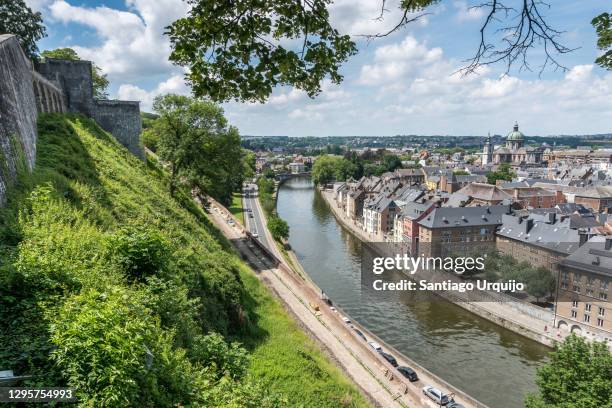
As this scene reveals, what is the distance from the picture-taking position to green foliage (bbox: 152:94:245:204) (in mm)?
22281

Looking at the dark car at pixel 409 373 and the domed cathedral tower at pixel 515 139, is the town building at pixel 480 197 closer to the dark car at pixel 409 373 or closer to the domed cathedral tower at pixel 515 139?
the dark car at pixel 409 373

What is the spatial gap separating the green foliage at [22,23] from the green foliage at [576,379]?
1192 inches

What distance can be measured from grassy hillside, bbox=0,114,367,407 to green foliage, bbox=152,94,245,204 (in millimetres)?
6828

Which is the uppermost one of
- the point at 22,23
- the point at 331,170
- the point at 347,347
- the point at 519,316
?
the point at 22,23

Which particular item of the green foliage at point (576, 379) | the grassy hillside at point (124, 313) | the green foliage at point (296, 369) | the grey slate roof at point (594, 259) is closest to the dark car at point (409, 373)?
the green foliage at point (576, 379)

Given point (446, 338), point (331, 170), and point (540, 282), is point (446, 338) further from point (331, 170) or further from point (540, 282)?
point (331, 170)

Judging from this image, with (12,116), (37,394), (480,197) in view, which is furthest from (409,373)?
(480,197)

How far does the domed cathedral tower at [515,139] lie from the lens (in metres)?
135

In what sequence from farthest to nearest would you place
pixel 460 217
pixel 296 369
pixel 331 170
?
1. pixel 331 170
2. pixel 460 217
3. pixel 296 369

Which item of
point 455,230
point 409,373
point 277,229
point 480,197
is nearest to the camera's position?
point 409,373

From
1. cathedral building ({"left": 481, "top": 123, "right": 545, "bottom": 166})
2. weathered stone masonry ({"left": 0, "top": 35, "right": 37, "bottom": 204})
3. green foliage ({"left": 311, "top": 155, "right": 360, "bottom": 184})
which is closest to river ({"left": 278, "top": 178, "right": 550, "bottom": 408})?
weathered stone masonry ({"left": 0, "top": 35, "right": 37, "bottom": 204})

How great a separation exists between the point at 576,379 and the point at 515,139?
13758cm

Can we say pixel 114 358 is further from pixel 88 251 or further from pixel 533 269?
pixel 533 269

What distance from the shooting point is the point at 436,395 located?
652 inches
